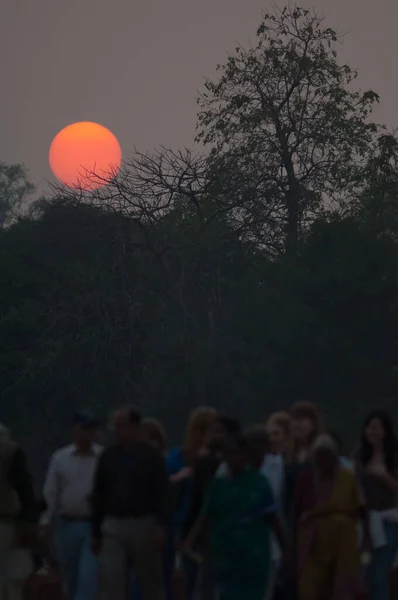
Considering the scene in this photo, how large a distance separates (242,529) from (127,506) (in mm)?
1051

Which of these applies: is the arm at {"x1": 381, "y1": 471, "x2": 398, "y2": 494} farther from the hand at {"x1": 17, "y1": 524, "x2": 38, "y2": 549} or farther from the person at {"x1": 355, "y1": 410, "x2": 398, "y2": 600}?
the hand at {"x1": 17, "y1": 524, "x2": 38, "y2": 549}

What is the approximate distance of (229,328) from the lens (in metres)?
41.2

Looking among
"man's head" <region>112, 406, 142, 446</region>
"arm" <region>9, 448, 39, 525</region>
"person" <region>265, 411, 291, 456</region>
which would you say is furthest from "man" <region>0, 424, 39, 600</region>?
"person" <region>265, 411, 291, 456</region>

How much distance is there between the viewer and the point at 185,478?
1118cm

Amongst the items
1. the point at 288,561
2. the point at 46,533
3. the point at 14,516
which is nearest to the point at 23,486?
the point at 14,516

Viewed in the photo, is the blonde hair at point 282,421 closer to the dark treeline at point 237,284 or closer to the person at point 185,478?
the person at point 185,478

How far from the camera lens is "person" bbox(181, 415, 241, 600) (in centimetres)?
1034

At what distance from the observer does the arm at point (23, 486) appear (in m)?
9.95

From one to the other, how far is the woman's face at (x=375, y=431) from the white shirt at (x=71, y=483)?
2.14 m

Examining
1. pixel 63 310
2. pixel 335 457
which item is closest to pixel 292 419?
pixel 335 457

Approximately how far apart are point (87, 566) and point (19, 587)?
4.68ft

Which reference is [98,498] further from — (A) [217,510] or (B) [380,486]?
(B) [380,486]

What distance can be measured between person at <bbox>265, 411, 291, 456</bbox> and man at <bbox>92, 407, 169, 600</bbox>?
1326mm

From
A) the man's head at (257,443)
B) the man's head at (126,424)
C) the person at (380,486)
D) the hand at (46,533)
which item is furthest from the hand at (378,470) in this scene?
the hand at (46,533)
